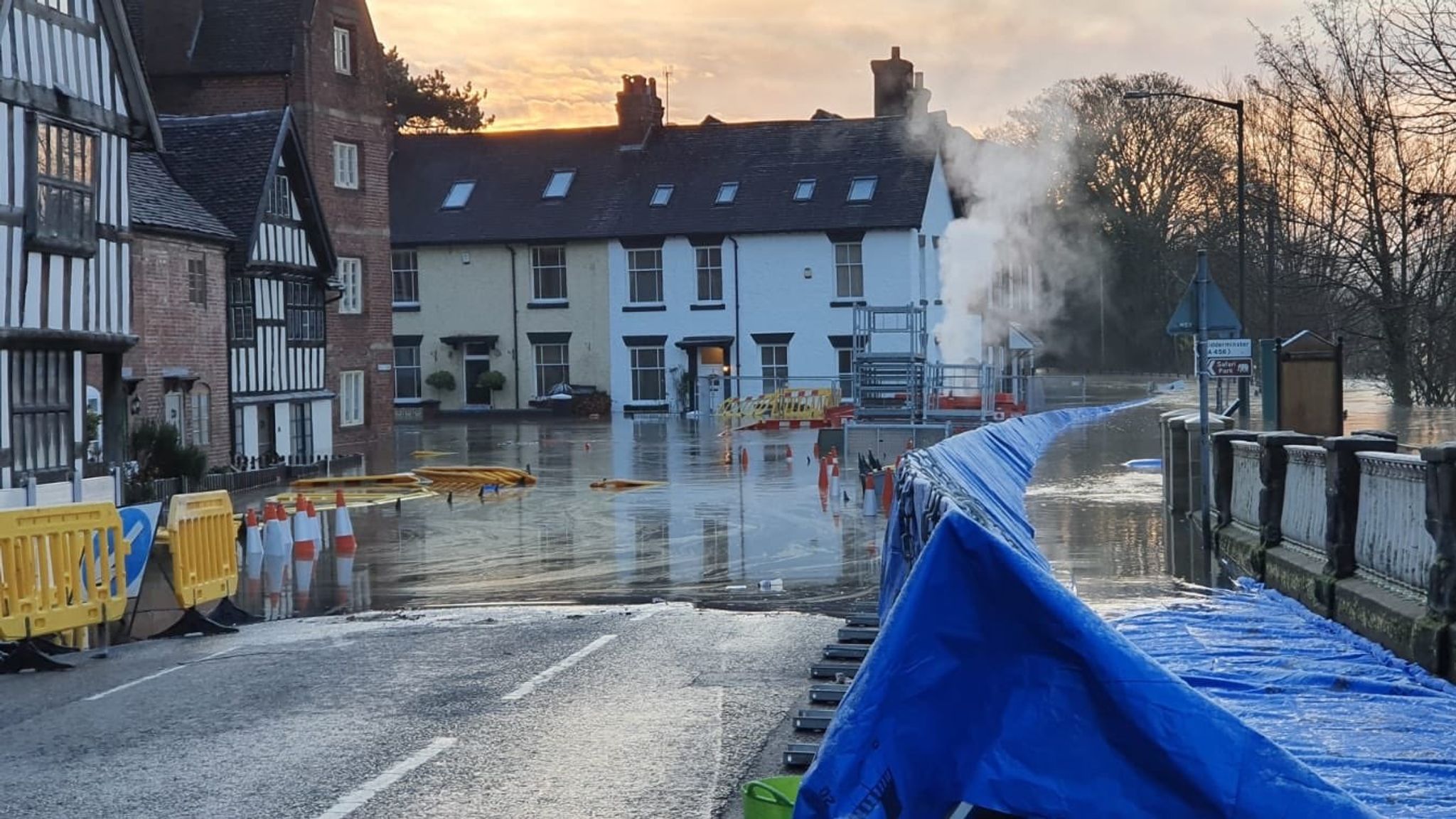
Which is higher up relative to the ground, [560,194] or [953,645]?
[560,194]

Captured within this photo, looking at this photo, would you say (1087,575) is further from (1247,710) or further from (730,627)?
(1247,710)

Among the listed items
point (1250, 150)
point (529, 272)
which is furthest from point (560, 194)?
point (1250, 150)

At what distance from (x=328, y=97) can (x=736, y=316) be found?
17725 mm

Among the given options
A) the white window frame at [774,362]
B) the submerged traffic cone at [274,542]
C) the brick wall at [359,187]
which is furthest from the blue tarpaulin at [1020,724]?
the white window frame at [774,362]

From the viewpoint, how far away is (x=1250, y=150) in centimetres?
5319

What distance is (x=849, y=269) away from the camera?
5500 centimetres

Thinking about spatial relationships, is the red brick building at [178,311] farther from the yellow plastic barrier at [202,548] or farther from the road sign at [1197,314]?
the road sign at [1197,314]

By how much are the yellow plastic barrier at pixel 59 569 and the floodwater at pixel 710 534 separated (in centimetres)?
285

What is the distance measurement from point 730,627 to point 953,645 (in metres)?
7.88

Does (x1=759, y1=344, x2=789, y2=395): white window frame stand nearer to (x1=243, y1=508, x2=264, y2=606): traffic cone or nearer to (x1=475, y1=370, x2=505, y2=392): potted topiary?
(x1=475, y1=370, x2=505, y2=392): potted topiary

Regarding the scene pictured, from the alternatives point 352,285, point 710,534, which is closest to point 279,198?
point 352,285

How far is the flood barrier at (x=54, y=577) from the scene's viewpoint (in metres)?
12.0

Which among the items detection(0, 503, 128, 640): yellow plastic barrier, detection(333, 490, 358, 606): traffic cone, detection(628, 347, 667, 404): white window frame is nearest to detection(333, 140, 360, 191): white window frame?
detection(628, 347, 667, 404): white window frame

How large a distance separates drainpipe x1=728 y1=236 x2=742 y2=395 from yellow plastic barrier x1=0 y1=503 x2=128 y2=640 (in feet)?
141
